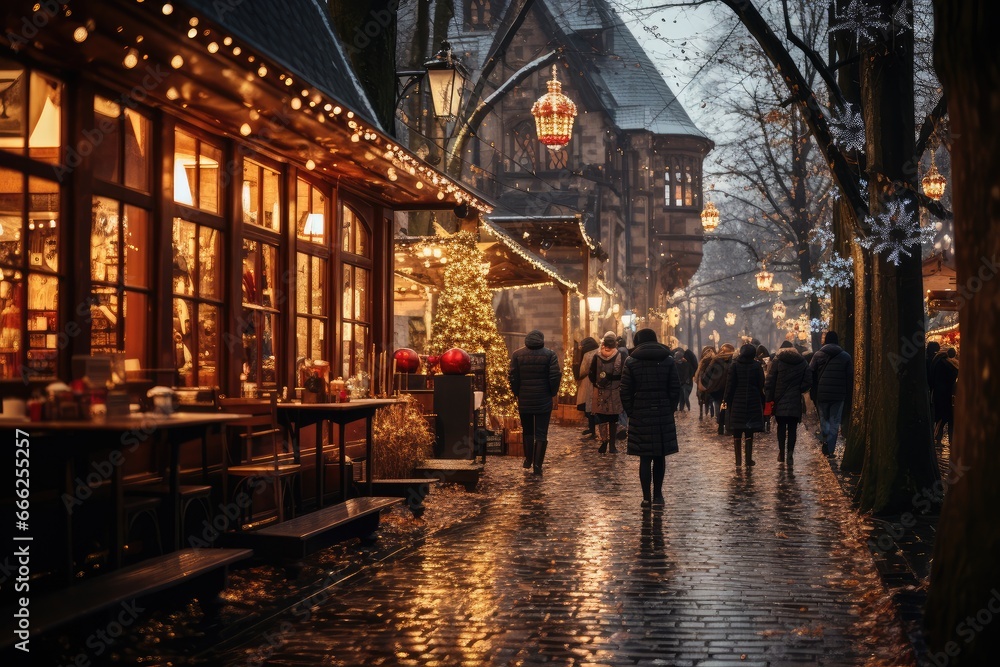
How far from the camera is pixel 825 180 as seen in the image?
42.3 meters

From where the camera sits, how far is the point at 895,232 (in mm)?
12188

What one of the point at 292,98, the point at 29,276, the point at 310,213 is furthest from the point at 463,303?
the point at 29,276

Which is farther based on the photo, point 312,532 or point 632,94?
point 632,94

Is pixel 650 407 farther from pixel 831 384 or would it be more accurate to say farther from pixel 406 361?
pixel 831 384

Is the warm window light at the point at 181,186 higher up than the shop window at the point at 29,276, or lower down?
higher up

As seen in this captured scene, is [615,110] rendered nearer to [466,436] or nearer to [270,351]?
[466,436]

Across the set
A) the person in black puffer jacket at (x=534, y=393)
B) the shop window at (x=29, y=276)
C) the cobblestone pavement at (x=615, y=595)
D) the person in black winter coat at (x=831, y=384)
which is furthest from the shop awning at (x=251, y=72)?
the person in black winter coat at (x=831, y=384)

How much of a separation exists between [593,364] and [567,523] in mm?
9133

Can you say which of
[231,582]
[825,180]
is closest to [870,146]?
[231,582]

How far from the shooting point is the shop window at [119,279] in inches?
323

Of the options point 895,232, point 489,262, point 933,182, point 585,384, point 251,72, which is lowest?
point 585,384

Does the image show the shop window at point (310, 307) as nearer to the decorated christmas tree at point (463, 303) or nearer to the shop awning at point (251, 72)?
the shop awning at point (251, 72)

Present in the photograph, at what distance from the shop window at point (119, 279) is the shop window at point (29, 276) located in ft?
1.55

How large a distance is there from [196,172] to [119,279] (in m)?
1.67
